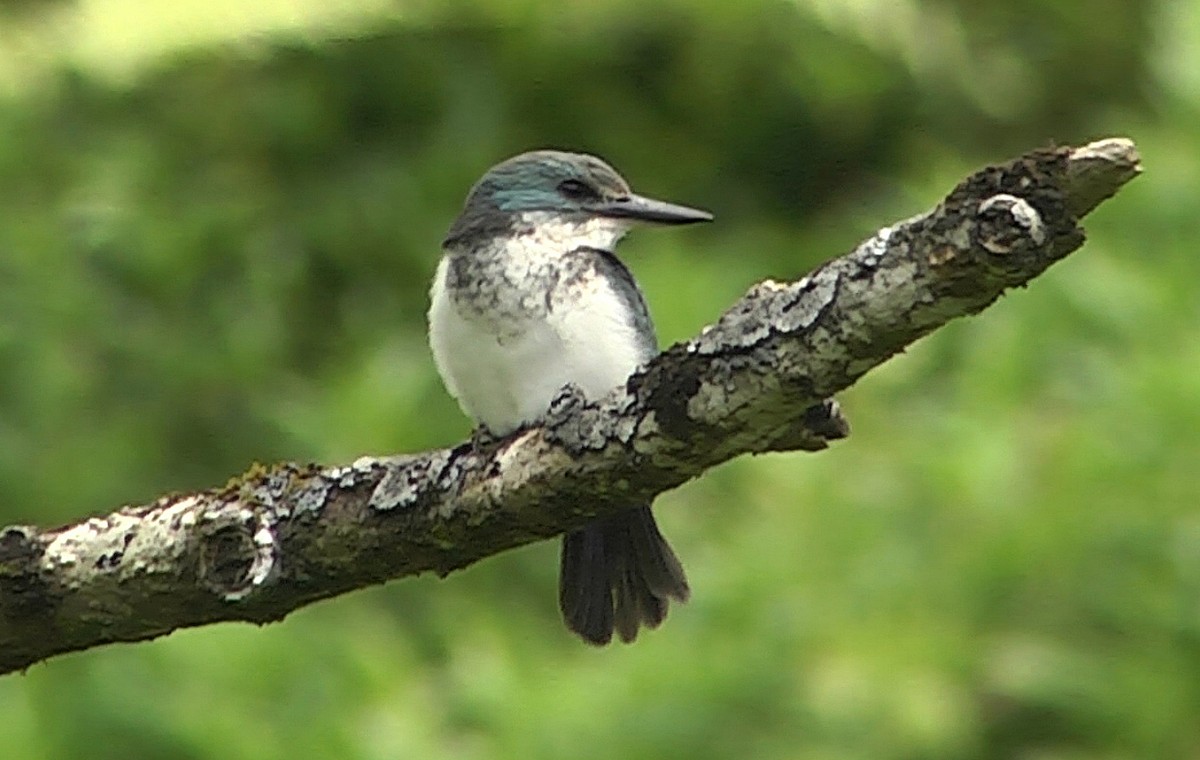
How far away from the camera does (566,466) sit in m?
2.23

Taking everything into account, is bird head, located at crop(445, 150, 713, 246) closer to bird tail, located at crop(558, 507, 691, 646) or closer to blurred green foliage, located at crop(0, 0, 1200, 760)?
bird tail, located at crop(558, 507, 691, 646)

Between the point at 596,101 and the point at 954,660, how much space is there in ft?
9.47

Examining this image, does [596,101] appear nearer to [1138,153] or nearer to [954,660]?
[954,660]

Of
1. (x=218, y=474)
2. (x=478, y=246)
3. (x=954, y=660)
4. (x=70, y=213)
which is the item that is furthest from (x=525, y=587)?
(x=478, y=246)

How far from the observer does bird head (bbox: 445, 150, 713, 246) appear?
327cm

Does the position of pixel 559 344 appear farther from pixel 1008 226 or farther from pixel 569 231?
pixel 1008 226

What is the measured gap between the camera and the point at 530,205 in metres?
3.28

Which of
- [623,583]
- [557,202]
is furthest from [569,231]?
[623,583]

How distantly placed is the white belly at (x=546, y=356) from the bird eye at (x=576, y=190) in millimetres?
284

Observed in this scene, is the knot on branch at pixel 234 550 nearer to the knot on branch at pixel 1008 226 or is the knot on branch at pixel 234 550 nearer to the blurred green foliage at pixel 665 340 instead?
the knot on branch at pixel 1008 226

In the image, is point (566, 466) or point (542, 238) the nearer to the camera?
point (566, 466)

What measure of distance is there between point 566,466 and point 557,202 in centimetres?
114

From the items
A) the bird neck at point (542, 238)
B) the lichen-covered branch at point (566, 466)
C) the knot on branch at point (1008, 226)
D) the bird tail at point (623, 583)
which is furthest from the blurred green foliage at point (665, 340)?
A: the knot on branch at point (1008, 226)

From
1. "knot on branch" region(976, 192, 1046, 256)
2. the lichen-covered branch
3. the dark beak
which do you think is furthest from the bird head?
"knot on branch" region(976, 192, 1046, 256)
